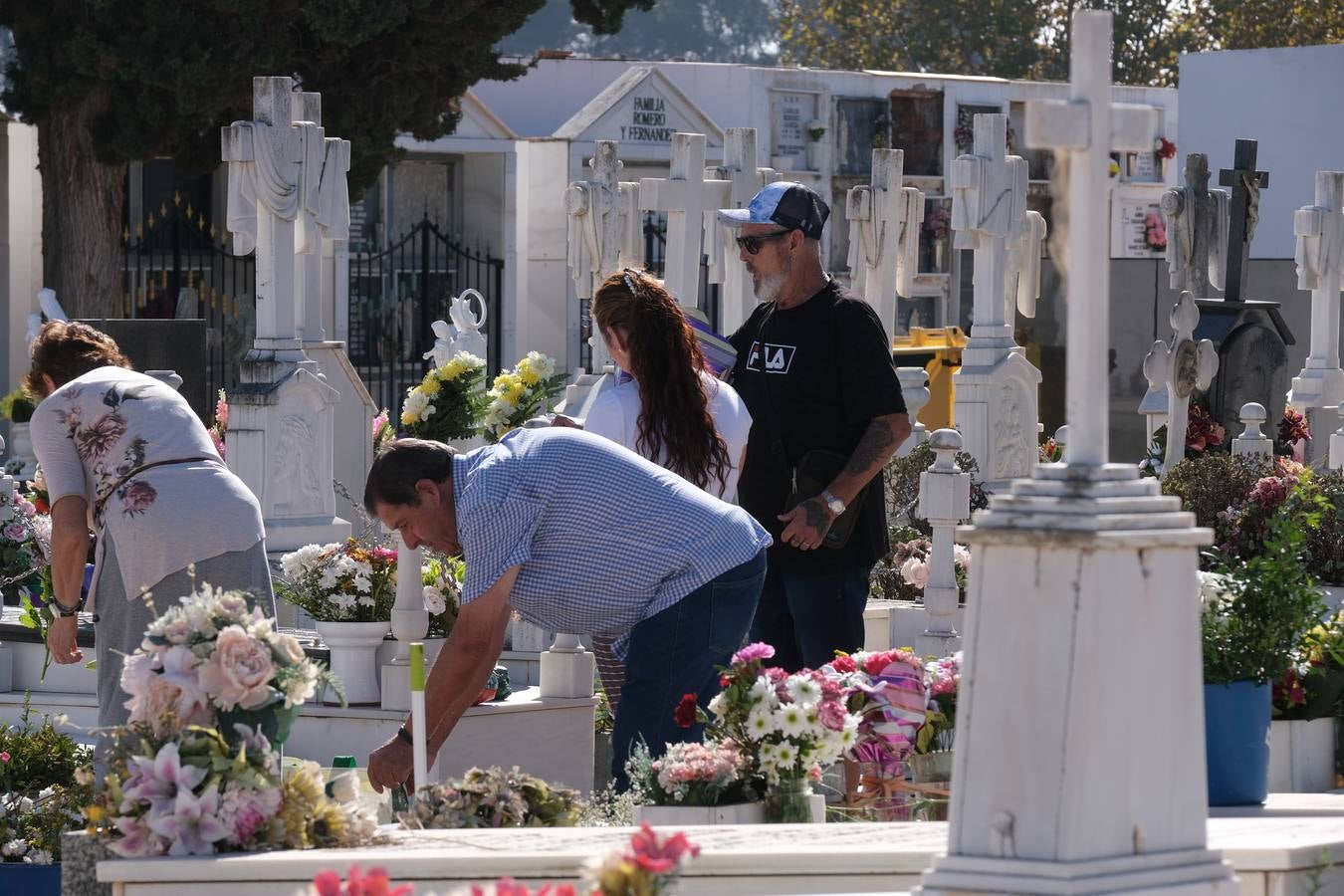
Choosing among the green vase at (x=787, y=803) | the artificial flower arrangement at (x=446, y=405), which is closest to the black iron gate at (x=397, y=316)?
the artificial flower arrangement at (x=446, y=405)

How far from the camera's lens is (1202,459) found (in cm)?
1103

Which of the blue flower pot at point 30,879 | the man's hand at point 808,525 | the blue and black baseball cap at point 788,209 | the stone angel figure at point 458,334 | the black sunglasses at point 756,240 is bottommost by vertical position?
the blue flower pot at point 30,879

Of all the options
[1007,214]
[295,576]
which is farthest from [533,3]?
[295,576]

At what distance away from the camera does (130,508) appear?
5453mm

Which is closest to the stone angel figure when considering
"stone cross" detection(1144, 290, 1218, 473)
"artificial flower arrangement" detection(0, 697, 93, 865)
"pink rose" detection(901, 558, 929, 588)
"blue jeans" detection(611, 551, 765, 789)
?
"stone cross" detection(1144, 290, 1218, 473)

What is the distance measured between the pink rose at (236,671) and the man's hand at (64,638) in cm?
183

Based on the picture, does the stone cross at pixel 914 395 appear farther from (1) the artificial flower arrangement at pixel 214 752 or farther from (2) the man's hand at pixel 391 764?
(1) the artificial flower arrangement at pixel 214 752

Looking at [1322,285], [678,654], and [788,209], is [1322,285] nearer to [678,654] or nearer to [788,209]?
Answer: [788,209]

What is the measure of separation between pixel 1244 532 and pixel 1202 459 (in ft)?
2.58

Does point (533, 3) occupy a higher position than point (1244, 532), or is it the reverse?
point (533, 3)

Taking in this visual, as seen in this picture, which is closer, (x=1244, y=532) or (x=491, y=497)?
(x=491, y=497)

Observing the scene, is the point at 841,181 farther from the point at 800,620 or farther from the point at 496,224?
the point at 800,620

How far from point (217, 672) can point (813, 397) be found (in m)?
2.20

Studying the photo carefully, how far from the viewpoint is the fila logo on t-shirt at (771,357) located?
5.64 m
